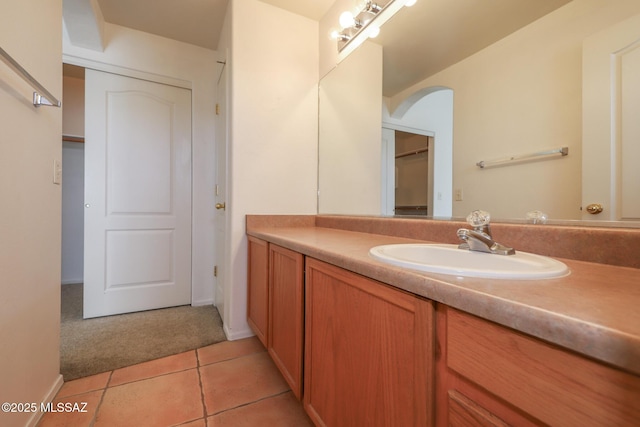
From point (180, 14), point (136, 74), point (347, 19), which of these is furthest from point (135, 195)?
point (347, 19)

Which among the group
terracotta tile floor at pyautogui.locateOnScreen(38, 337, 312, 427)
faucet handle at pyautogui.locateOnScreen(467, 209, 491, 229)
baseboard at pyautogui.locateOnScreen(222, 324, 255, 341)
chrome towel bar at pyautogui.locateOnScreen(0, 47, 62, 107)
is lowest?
terracotta tile floor at pyautogui.locateOnScreen(38, 337, 312, 427)

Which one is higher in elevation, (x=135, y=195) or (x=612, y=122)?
(x=612, y=122)

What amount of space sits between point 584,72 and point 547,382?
2.96ft

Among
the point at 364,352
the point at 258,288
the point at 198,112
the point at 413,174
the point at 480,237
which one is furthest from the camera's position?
the point at 198,112

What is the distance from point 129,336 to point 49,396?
637 mm

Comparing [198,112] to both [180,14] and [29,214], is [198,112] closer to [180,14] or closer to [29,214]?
[180,14]

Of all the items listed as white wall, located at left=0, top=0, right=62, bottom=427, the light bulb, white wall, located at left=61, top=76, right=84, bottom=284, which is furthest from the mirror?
white wall, located at left=61, top=76, right=84, bottom=284

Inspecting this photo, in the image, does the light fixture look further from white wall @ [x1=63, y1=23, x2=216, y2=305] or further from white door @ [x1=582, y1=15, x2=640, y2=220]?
white wall @ [x1=63, y1=23, x2=216, y2=305]

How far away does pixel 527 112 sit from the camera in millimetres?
908

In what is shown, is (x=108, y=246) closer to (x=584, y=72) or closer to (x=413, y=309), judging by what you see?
(x=413, y=309)

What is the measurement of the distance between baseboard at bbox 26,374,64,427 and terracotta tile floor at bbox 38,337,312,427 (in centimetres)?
3

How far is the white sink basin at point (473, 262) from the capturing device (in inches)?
20.2

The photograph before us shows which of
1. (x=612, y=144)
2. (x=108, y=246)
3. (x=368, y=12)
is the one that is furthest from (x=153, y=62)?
(x=612, y=144)

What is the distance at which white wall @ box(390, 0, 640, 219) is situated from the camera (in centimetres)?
80
